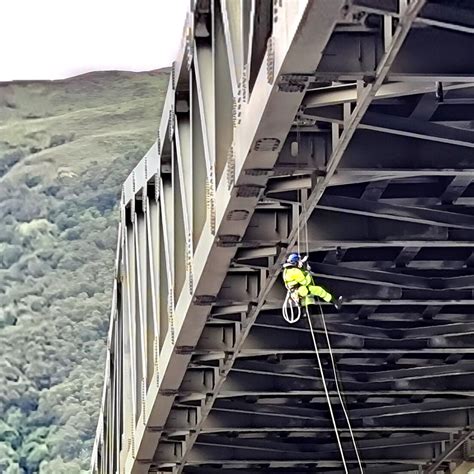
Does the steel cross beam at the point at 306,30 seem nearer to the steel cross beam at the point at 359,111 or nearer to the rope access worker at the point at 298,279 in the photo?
the steel cross beam at the point at 359,111

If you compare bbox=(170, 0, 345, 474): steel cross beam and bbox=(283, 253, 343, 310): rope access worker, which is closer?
bbox=(170, 0, 345, 474): steel cross beam

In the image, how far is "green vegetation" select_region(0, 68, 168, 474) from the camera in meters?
121

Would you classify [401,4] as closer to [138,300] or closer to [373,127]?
[373,127]

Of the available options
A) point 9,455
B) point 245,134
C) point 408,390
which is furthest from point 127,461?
point 9,455

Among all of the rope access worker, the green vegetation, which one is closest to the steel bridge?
the rope access worker

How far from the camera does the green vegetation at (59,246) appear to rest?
396ft

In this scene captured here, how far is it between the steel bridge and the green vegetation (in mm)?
83968

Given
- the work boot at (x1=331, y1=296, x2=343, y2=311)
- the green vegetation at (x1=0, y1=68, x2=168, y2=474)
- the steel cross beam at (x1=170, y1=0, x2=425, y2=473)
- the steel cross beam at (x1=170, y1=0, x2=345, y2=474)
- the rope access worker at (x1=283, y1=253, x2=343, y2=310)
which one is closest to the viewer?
the steel cross beam at (x1=170, y1=0, x2=345, y2=474)

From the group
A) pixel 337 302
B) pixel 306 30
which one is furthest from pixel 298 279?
pixel 306 30

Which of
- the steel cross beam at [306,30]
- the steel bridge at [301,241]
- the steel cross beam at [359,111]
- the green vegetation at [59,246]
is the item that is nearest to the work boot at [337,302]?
the steel bridge at [301,241]

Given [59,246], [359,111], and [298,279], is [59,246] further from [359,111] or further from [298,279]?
[359,111]

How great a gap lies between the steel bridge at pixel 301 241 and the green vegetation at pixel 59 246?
83968 mm

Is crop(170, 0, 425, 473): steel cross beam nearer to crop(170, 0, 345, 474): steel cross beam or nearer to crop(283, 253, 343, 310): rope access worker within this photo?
crop(170, 0, 345, 474): steel cross beam

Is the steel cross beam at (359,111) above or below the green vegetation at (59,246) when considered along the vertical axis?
below
